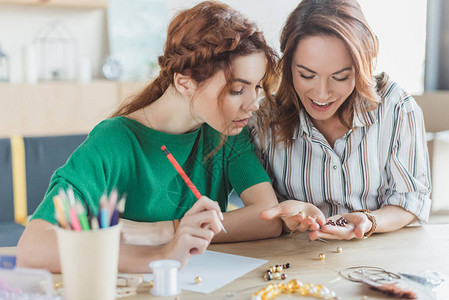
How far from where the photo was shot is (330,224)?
4.00ft

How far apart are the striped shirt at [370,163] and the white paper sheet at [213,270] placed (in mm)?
448

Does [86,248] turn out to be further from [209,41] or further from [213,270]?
[209,41]

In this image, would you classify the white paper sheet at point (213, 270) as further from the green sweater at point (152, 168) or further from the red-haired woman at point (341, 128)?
the red-haired woman at point (341, 128)

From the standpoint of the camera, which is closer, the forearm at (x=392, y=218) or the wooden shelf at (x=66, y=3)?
the forearm at (x=392, y=218)

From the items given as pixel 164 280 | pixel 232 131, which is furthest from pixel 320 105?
pixel 164 280

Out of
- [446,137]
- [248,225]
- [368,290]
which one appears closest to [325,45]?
[248,225]

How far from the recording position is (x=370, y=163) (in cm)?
145

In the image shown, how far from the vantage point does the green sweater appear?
1.18 m

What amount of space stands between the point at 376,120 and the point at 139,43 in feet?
9.85

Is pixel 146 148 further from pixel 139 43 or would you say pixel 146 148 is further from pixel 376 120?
pixel 139 43

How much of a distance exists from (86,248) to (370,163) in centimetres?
94

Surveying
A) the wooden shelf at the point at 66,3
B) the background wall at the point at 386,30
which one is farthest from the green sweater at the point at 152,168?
the wooden shelf at the point at 66,3

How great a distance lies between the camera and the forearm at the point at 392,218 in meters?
1.31

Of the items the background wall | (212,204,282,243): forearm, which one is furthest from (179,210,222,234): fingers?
the background wall
